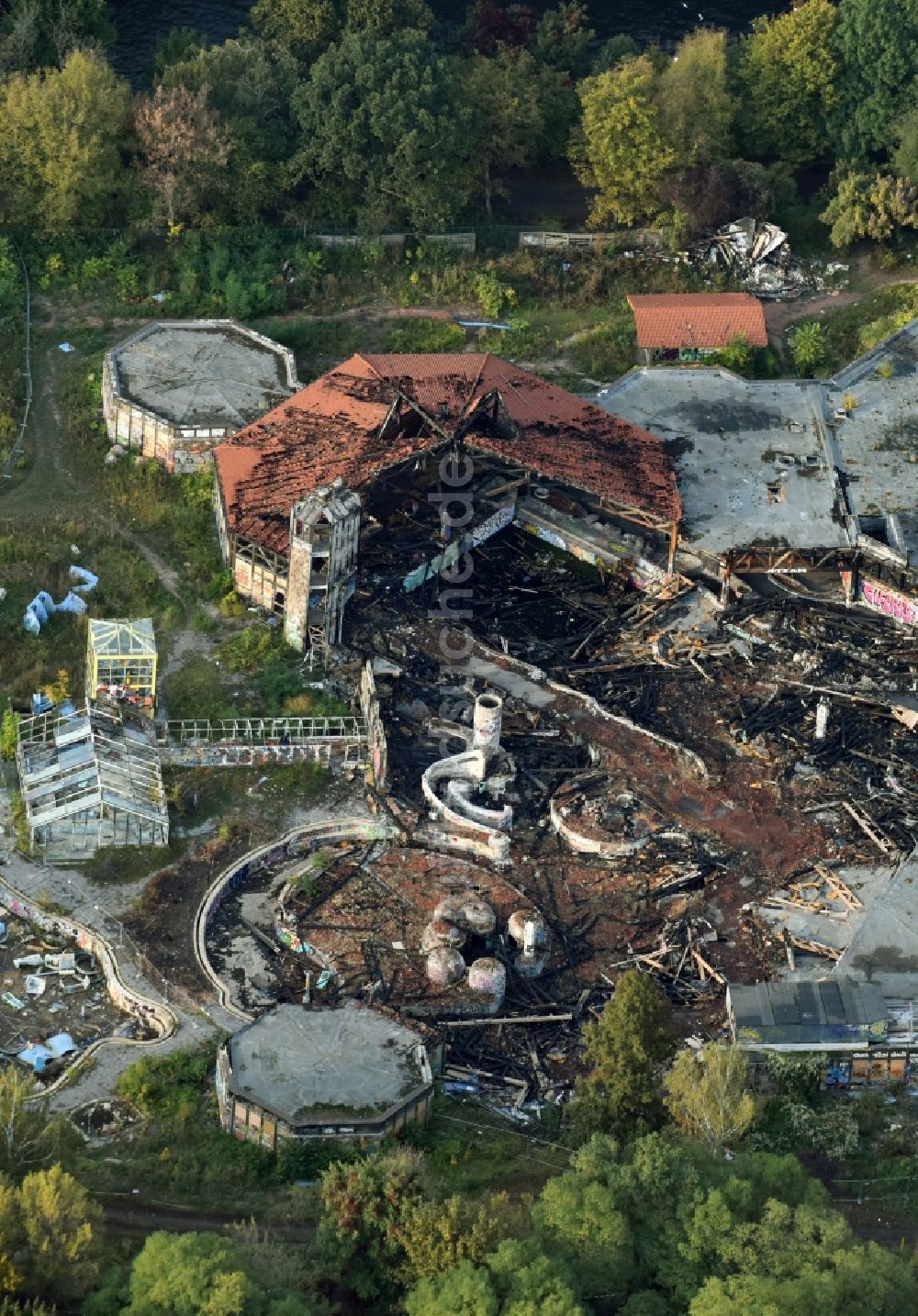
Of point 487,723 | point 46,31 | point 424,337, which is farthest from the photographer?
point 46,31

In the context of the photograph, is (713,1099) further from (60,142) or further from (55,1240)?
(60,142)

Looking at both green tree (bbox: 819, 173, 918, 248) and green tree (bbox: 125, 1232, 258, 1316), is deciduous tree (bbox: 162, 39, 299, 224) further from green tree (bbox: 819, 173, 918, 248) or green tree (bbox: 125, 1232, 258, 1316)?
green tree (bbox: 125, 1232, 258, 1316)

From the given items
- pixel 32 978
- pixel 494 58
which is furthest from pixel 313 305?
pixel 32 978

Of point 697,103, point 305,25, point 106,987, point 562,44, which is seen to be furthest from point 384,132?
point 106,987

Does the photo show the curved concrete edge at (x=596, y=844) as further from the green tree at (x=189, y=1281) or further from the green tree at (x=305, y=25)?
the green tree at (x=305, y=25)

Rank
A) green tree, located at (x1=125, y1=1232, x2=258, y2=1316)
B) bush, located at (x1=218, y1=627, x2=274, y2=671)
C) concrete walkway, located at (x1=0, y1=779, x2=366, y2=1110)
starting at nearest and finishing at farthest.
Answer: green tree, located at (x1=125, y1=1232, x2=258, y2=1316) < concrete walkway, located at (x1=0, y1=779, x2=366, y2=1110) < bush, located at (x1=218, y1=627, x2=274, y2=671)

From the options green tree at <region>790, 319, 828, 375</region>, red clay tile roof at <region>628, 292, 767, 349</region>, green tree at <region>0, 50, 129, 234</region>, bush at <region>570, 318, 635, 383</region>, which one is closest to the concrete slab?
green tree at <region>0, 50, 129, 234</region>

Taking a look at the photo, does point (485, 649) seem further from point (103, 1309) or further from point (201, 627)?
point (103, 1309)
